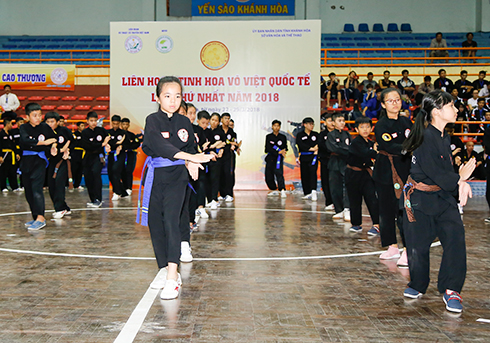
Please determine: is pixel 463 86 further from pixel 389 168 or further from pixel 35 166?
pixel 35 166

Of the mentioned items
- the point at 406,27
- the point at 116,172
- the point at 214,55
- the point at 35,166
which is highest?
the point at 406,27

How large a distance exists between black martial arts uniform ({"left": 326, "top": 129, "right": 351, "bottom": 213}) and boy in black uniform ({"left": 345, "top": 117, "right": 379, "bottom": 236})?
1236 millimetres

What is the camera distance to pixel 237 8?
949 inches

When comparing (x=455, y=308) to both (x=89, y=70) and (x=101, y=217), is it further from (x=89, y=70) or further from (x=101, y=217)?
(x=89, y=70)

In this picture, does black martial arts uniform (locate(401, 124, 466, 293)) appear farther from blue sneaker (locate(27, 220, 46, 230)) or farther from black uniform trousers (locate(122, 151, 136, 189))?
black uniform trousers (locate(122, 151, 136, 189))

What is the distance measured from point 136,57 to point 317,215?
7.98 m

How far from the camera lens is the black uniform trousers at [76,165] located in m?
12.8

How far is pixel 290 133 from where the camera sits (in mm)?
13867

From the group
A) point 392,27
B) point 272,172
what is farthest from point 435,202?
point 392,27

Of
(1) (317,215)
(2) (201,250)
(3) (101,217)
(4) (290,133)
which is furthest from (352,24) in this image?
(2) (201,250)

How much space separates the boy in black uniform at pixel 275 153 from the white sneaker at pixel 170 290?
361 inches

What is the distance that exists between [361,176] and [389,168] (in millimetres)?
1634

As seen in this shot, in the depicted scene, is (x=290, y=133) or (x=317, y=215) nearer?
(x=317, y=215)

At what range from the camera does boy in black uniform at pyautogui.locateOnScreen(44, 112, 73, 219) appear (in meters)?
8.12
